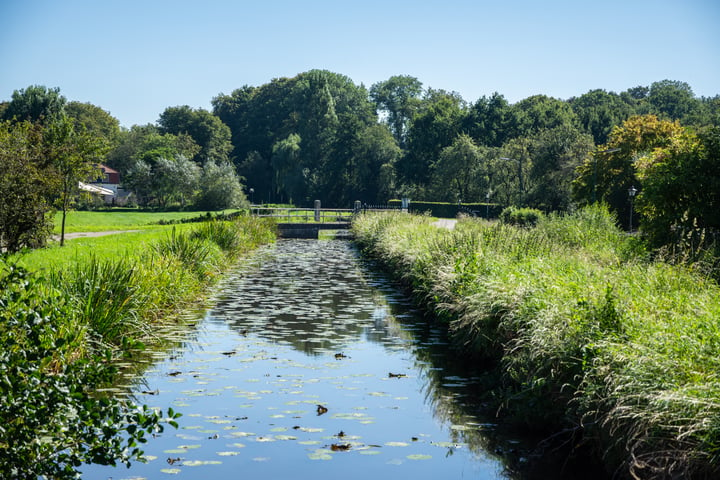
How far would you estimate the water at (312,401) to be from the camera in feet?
23.0

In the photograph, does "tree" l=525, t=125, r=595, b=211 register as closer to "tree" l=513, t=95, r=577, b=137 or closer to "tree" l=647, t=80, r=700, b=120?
"tree" l=513, t=95, r=577, b=137

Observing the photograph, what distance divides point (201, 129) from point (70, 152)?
75.1 meters

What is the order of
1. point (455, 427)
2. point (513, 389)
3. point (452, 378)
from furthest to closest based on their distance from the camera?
point (452, 378) < point (513, 389) < point (455, 427)

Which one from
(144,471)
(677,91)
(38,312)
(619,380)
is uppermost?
(677,91)

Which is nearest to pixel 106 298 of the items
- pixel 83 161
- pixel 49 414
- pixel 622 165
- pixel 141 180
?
pixel 49 414

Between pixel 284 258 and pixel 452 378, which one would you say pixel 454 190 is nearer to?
pixel 284 258

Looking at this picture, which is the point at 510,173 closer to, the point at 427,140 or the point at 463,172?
the point at 463,172

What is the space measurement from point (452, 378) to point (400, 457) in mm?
3322

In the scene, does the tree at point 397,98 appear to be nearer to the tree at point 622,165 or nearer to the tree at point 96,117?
the tree at point 96,117

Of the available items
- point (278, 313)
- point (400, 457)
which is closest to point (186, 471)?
point (400, 457)

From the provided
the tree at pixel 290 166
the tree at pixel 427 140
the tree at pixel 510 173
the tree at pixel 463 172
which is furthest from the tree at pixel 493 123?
the tree at pixel 290 166

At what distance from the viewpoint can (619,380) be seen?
6363mm

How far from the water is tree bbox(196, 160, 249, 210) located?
51.8 m

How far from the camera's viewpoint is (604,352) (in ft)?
23.0
